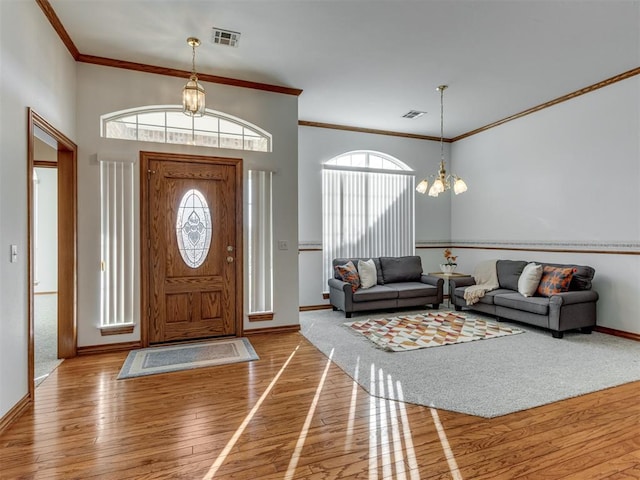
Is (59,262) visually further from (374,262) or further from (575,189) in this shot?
(575,189)


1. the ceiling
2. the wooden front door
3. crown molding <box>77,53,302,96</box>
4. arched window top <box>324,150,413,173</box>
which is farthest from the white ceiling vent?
arched window top <box>324,150,413,173</box>

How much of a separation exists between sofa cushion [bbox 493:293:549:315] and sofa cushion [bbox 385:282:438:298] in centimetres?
105

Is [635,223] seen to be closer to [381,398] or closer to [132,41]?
[381,398]

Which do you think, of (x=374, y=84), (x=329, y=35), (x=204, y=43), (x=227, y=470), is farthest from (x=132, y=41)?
(x=227, y=470)

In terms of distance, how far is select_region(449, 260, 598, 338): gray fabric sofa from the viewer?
4.34m

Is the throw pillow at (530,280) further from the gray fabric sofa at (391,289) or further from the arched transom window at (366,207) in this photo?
the arched transom window at (366,207)

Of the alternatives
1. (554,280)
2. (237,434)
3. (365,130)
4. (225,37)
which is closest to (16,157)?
(225,37)

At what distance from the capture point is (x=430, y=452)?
2.09m

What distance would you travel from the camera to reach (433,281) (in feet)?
19.9

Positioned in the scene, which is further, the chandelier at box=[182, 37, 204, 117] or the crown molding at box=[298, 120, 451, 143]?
the crown molding at box=[298, 120, 451, 143]

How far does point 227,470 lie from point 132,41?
3.93 meters

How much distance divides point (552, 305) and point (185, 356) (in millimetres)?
4353

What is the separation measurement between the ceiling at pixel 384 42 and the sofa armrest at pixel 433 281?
2.88 meters

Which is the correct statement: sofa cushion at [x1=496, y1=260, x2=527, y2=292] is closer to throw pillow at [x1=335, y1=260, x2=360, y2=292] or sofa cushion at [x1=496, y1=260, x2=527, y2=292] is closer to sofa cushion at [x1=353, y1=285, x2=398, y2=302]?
sofa cushion at [x1=353, y1=285, x2=398, y2=302]
